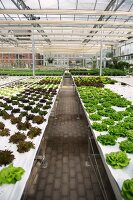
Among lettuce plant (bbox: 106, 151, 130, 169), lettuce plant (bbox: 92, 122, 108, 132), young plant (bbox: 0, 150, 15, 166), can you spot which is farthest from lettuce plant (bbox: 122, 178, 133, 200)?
lettuce plant (bbox: 92, 122, 108, 132)

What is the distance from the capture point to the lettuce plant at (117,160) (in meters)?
2.96

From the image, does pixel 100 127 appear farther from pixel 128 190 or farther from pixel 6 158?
pixel 128 190

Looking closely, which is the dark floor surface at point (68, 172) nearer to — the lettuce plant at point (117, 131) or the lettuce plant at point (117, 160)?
the lettuce plant at point (117, 131)

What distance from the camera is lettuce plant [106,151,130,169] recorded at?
2.96 m

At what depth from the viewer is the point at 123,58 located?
3709 cm

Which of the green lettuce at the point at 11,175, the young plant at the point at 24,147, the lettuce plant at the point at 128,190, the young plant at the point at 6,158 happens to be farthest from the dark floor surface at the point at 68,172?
the lettuce plant at the point at 128,190

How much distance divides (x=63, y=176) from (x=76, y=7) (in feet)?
37.0

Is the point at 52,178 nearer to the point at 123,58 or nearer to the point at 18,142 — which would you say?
the point at 18,142

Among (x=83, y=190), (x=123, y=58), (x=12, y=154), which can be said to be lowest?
(x=83, y=190)

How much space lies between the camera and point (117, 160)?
3.04 meters

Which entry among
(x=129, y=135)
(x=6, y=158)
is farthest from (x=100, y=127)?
(x=6, y=158)

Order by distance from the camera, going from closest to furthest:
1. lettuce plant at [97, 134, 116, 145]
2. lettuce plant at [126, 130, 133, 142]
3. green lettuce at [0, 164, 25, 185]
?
green lettuce at [0, 164, 25, 185], lettuce plant at [97, 134, 116, 145], lettuce plant at [126, 130, 133, 142]

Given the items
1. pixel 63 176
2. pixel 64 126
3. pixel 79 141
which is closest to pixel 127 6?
pixel 64 126

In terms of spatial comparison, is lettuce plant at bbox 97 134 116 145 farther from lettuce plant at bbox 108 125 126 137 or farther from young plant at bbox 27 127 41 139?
young plant at bbox 27 127 41 139
